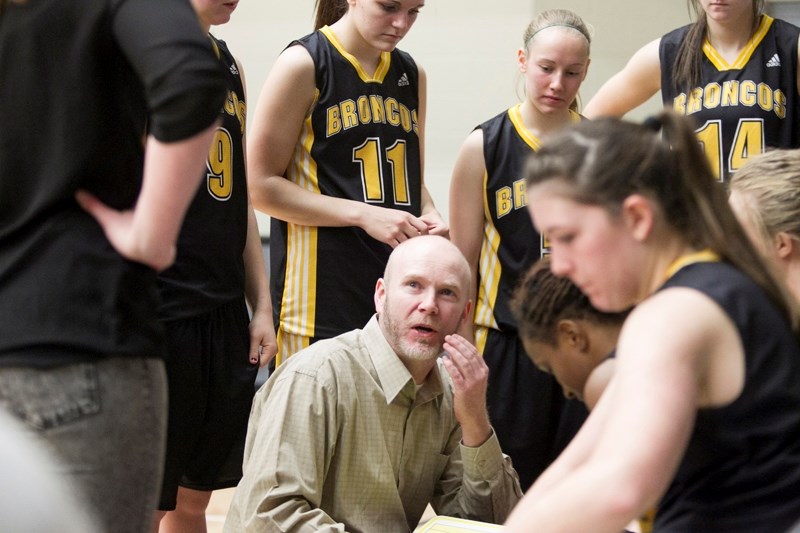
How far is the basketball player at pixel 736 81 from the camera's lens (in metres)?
3.39

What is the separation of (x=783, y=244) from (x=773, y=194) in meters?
0.10

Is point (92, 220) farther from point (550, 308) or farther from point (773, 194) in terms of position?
point (773, 194)

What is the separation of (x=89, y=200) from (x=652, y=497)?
2.67 feet

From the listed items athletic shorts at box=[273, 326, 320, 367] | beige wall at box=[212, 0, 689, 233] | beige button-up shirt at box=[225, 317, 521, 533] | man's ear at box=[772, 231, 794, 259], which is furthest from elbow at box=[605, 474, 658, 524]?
beige wall at box=[212, 0, 689, 233]

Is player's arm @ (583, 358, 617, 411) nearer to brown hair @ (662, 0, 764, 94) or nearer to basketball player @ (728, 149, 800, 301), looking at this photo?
basketball player @ (728, 149, 800, 301)

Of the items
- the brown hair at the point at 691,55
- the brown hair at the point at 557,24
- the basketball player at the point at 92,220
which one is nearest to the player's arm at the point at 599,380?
the basketball player at the point at 92,220

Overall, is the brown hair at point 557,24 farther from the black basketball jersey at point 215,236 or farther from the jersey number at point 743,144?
Result: the black basketball jersey at point 215,236

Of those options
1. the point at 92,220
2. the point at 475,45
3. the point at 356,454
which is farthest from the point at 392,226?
the point at 475,45

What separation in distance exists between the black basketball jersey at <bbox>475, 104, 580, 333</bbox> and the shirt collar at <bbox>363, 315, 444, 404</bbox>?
71cm

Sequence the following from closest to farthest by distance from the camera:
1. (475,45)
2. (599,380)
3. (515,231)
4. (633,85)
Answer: (599,380), (515,231), (633,85), (475,45)

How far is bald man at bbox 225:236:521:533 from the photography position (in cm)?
245

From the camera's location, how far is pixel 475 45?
587 centimetres

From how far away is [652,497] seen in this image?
1287 millimetres

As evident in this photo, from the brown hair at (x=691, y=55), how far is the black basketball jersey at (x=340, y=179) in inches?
37.6
